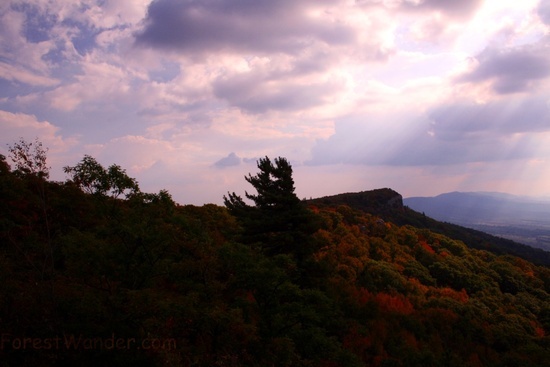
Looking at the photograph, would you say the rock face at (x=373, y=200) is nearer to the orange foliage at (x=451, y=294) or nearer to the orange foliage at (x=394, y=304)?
the orange foliage at (x=451, y=294)

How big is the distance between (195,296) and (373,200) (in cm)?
6717

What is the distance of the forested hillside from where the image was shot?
8289 millimetres

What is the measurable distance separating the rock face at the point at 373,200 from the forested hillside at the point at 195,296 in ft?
141

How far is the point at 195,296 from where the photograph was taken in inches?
333

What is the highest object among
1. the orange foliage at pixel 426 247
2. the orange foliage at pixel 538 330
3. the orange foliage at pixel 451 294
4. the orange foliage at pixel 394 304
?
the orange foliage at pixel 426 247

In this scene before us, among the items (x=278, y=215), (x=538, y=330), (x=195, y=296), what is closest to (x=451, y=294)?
(x=538, y=330)

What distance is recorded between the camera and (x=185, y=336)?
8.85 metres

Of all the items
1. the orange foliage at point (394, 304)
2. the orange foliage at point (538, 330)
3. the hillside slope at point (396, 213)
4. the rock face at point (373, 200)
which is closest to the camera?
the orange foliage at point (394, 304)

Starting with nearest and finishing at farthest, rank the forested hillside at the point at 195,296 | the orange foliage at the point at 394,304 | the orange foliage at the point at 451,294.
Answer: the forested hillside at the point at 195,296, the orange foliage at the point at 394,304, the orange foliage at the point at 451,294

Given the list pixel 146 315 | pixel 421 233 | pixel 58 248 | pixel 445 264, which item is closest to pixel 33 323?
pixel 146 315

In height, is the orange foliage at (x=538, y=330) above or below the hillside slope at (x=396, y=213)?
below

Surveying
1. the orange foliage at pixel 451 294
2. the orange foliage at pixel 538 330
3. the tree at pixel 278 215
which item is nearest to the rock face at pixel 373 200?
the orange foliage at pixel 451 294

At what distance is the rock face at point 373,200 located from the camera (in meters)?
68.2

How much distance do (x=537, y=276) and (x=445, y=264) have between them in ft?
49.0
